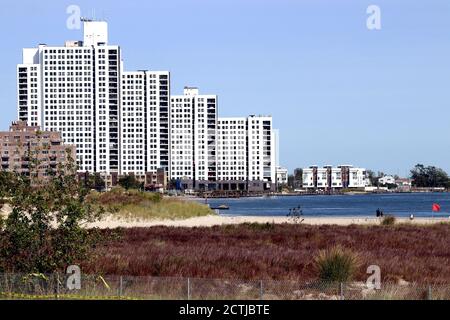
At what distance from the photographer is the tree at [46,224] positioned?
23.0 meters

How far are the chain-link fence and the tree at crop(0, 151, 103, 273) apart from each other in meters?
1.21

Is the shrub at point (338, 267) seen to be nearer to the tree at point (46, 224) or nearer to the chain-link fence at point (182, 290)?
the chain-link fence at point (182, 290)

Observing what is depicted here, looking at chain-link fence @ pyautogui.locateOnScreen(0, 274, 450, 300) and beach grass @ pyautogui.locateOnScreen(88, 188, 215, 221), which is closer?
chain-link fence @ pyautogui.locateOnScreen(0, 274, 450, 300)

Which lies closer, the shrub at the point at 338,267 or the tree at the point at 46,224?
the tree at the point at 46,224

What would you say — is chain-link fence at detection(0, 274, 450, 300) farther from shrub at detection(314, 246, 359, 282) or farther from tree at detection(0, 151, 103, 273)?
shrub at detection(314, 246, 359, 282)

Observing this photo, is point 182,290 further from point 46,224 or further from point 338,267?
point 338,267

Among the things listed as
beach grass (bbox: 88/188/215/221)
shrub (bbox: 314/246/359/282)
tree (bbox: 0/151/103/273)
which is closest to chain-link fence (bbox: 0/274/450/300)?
tree (bbox: 0/151/103/273)

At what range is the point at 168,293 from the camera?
20.9 meters

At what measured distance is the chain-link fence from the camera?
2041 cm

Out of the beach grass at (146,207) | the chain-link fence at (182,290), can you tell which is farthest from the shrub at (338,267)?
the beach grass at (146,207)

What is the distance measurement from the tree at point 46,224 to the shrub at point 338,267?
6527mm

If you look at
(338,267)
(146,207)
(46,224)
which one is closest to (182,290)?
(46,224)
